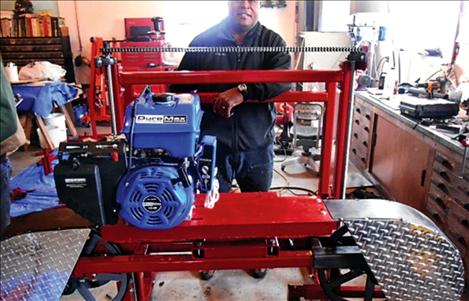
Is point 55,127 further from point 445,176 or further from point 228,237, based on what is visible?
point 445,176

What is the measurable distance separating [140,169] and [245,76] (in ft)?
1.98

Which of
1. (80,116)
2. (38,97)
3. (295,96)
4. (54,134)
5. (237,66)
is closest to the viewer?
(295,96)

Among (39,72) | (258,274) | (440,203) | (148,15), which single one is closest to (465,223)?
(440,203)

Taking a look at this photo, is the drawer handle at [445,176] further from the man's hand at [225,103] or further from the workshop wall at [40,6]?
the workshop wall at [40,6]

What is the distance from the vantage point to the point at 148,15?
5.78 metres

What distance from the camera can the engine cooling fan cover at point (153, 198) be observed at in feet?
3.53

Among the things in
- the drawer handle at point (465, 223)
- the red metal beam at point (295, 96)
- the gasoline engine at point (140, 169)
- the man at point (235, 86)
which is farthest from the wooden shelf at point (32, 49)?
the drawer handle at point (465, 223)

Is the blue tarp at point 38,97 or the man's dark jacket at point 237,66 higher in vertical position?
the man's dark jacket at point 237,66

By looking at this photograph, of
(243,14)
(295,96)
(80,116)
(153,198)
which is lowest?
(80,116)

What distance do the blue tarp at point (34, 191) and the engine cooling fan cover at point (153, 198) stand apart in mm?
2060

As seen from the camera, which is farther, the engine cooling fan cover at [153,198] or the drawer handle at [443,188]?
the drawer handle at [443,188]

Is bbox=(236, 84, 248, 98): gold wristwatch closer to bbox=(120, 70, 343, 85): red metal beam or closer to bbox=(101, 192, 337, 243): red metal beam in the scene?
bbox=(120, 70, 343, 85): red metal beam

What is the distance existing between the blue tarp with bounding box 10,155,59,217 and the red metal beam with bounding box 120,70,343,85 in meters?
1.76

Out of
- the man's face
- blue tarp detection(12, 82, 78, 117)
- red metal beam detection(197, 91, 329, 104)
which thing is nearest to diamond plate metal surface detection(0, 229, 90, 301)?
red metal beam detection(197, 91, 329, 104)
